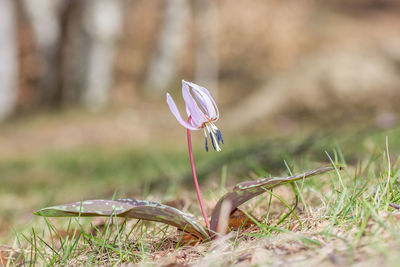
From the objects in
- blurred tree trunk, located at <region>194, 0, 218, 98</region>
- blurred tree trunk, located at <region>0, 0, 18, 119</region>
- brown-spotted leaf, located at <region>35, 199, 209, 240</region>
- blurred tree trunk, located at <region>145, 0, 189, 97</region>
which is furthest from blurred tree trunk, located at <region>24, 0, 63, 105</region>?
brown-spotted leaf, located at <region>35, 199, 209, 240</region>

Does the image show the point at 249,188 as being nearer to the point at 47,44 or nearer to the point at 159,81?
the point at 159,81

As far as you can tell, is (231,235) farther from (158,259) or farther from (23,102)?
(23,102)

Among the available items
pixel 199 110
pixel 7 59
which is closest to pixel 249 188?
pixel 199 110

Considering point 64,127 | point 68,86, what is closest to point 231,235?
point 64,127

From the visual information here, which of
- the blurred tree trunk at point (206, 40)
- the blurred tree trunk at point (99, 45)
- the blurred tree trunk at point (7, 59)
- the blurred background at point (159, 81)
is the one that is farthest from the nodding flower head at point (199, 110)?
the blurred tree trunk at point (206, 40)

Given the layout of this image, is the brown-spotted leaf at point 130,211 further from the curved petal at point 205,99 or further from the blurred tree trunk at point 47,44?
the blurred tree trunk at point 47,44
